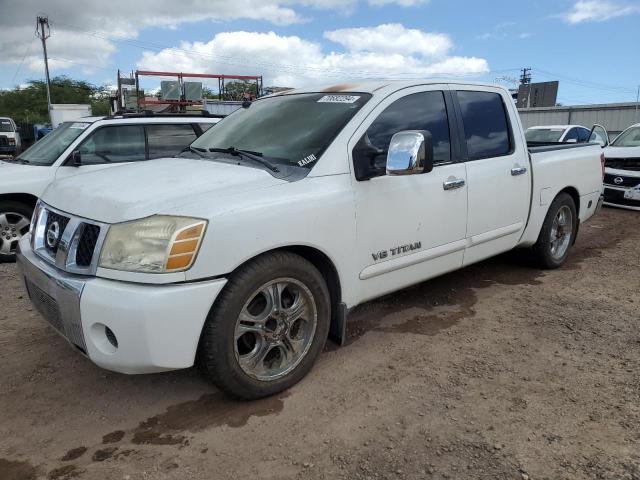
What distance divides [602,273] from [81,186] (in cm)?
491

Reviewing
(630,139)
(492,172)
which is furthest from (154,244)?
(630,139)

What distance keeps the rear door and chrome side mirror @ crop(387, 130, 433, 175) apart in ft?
3.04

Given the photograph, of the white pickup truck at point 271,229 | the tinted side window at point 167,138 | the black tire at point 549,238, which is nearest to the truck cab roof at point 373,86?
the white pickup truck at point 271,229

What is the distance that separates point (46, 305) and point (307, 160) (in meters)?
1.66

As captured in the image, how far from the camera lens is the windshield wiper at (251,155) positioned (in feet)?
10.0

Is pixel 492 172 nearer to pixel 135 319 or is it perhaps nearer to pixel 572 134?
pixel 135 319

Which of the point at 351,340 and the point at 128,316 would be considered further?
the point at 351,340

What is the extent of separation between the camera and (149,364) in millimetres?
2441

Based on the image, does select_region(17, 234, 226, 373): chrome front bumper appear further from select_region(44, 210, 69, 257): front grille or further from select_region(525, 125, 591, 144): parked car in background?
select_region(525, 125, 591, 144): parked car in background

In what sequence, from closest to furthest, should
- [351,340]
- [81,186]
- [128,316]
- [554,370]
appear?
[128,316] < [81,186] < [554,370] < [351,340]

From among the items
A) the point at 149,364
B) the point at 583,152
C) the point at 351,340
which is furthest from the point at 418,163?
the point at 583,152

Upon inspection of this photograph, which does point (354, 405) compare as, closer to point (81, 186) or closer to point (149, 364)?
point (149, 364)

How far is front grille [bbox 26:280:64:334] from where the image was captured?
2.68 meters

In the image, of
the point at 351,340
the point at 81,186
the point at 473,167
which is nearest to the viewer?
the point at 81,186
